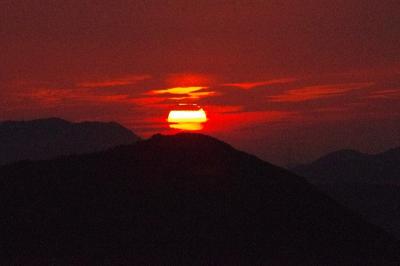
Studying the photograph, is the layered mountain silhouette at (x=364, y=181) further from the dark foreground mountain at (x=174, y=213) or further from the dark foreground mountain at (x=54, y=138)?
the dark foreground mountain at (x=54, y=138)

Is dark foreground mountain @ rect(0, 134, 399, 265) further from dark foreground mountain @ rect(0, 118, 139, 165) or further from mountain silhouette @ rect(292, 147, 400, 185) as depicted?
dark foreground mountain @ rect(0, 118, 139, 165)

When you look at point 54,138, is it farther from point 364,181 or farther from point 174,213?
point 174,213

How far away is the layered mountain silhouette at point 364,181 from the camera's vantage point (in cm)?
7662

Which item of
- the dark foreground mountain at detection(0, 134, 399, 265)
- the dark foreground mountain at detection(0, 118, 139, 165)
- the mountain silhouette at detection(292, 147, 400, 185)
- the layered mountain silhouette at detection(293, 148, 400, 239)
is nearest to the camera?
the dark foreground mountain at detection(0, 134, 399, 265)

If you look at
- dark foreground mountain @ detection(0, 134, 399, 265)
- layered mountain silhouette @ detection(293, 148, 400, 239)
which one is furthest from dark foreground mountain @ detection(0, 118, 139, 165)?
dark foreground mountain @ detection(0, 134, 399, 265)

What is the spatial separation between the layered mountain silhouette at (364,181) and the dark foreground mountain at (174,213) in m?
30.8

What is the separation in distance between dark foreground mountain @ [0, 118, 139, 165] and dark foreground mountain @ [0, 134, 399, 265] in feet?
371

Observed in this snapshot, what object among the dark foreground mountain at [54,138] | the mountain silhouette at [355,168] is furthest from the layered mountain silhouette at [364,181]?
the dark foreground mountain at [54,138]

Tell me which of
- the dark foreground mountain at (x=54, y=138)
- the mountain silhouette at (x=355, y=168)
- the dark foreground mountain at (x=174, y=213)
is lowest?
the mountain silhouette at (x=355, y=168)

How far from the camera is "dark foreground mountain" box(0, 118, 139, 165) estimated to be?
522 ft

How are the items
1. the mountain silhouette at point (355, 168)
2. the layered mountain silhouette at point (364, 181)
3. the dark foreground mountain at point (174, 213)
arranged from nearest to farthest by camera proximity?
the dark foreground mountain at point (174, 213), the layered mountain silhouette at point (364, 181), the mountain silhouette at point (355, 168)

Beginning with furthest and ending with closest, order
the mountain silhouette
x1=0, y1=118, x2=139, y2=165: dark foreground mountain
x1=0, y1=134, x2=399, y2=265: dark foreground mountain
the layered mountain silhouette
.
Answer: x1=0, y1=118, x2=139, y2=165: dark foreground mountain < the mountain silhouette < the layered mountain silhouette < x1=0, y1=134, x2=399, y2=265: dark foreground mountain

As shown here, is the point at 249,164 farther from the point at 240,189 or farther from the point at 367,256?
the point at 367,256

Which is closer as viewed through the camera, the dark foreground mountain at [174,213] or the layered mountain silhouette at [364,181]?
the dark foreground mountain at [174,213]
